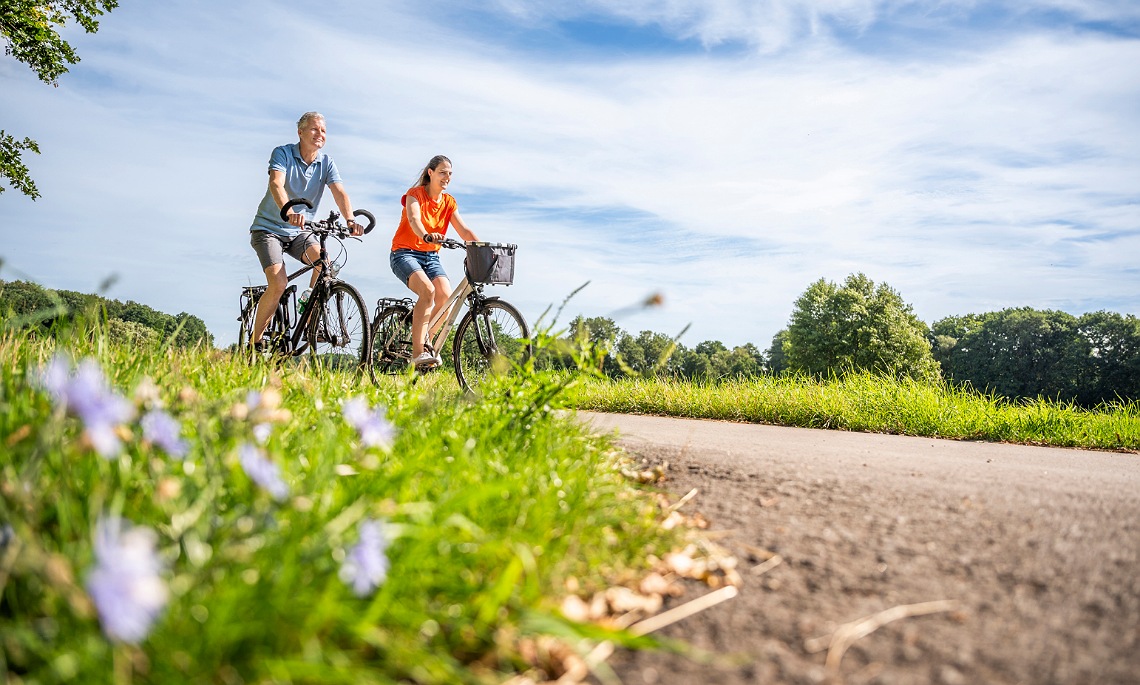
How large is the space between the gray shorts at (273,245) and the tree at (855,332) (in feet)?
131

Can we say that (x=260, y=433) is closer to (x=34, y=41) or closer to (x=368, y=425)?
(x=368, y=425)

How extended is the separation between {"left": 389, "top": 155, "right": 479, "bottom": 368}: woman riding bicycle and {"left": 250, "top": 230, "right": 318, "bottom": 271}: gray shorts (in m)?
0.86

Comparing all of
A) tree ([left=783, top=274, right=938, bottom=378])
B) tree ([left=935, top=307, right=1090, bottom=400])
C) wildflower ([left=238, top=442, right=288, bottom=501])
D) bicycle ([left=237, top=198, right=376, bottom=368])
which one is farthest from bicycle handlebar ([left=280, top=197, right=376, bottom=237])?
tree ([left=935, top=307, right=1090, bottom=400])

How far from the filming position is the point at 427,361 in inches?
303

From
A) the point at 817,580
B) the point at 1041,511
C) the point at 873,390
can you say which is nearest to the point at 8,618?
the point at 817,580

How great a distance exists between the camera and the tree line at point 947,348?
45.3 metres

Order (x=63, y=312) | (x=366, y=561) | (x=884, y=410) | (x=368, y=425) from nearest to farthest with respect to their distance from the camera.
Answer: (x=366, y=561) → (x=368, y=425) → (x=63, y=312) → (x=884, y=410)

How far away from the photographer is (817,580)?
8.37ft

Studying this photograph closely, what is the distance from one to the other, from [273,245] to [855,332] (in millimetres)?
42995

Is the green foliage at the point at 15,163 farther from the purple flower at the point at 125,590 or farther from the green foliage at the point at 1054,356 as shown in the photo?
the green foliage at the point at 1054,356

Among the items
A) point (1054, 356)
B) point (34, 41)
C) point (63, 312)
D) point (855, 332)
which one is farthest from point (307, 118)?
point (1054, 356)

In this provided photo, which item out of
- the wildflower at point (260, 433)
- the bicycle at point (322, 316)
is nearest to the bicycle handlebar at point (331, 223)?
the bicycle at point (322, 316)

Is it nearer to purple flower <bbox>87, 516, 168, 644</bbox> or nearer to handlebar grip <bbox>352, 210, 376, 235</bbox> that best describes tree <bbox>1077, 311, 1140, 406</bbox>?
handlebar grip <bbox>352, 210, 376, 235</bbox>

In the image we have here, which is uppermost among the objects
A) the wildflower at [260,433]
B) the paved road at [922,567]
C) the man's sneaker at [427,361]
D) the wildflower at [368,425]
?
the man's sneaker at [427,361]
